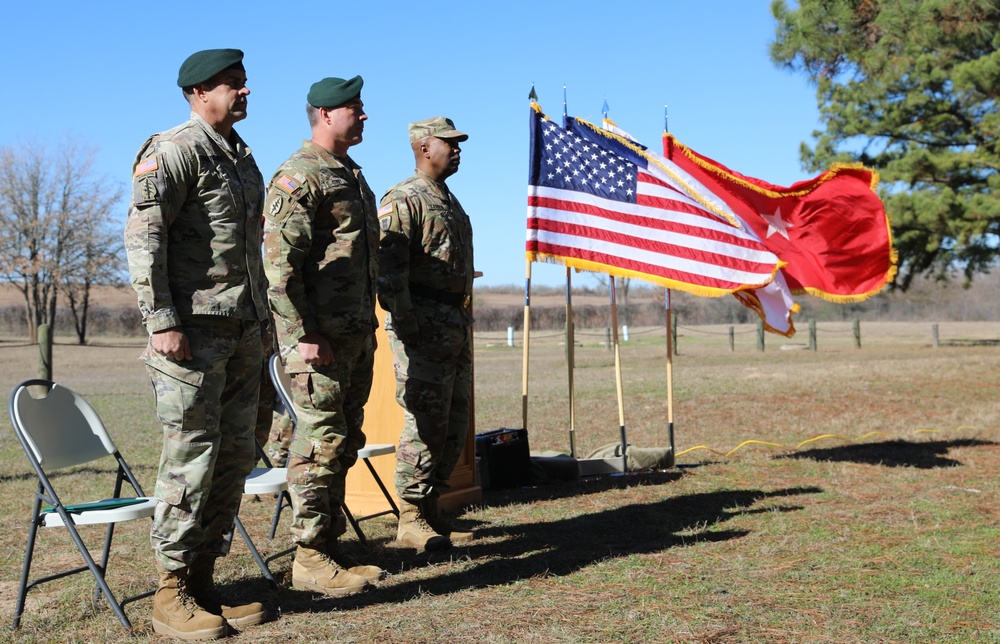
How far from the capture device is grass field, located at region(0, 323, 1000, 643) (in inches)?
156

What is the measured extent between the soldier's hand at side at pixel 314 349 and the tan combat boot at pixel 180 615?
1045 millimetres

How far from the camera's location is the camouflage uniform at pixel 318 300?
4.45 m

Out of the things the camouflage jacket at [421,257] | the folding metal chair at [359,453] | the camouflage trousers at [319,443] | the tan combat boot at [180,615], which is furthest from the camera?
the folding metal chair at [359,453]

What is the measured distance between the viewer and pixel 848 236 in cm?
879

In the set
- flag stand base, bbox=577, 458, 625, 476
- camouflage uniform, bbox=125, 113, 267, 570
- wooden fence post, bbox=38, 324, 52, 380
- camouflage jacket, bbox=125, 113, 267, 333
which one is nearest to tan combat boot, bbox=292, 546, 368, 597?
camouflage uniform, bbox=125, 113, 267, 570

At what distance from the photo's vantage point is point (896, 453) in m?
9.12

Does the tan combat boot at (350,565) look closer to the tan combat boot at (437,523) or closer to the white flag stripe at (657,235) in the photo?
the tan combat boot at (437,523)

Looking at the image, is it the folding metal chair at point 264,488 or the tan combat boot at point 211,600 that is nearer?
the tan combat boot at point 211,600

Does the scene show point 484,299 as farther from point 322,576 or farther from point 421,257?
point 322,576

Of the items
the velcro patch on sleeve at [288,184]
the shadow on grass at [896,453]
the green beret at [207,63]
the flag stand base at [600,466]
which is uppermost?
the green beret at [207,63]

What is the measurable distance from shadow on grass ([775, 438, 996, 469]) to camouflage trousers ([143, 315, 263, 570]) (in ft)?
20.6

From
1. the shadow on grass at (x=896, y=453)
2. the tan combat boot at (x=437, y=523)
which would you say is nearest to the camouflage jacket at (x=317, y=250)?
the tan combat boot at (x=437, y=523)

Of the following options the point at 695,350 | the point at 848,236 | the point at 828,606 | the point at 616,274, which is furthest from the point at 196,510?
the point at 695,350

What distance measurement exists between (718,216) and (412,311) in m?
3.94
